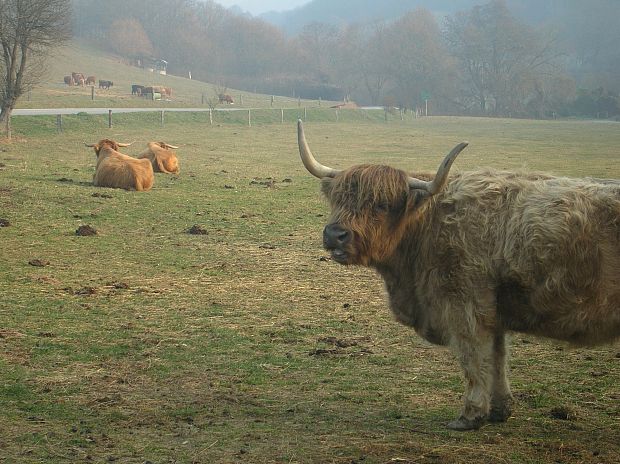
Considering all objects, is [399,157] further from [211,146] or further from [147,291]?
[147,291]

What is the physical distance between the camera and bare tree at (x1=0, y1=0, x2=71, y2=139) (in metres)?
33.3

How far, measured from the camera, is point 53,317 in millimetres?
8195

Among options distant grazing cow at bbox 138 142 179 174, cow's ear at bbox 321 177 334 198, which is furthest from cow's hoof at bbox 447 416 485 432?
distant grazing cow at bbox 138 142 179 174

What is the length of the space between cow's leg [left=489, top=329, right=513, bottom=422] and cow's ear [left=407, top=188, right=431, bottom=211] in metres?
1.05

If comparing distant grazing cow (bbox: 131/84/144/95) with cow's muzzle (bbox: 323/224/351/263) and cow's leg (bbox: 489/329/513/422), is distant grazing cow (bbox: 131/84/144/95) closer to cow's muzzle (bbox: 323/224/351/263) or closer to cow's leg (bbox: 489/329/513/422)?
cow's muzzle (bbox: 323/224/351/263)

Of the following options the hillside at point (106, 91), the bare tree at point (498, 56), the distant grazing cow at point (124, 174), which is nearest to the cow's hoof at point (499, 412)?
the distant grazing cow at point (124, 174)

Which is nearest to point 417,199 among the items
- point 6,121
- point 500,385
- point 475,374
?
point 475,374

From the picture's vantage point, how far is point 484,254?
5.52 metres

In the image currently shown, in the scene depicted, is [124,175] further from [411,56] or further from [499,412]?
[411,56]

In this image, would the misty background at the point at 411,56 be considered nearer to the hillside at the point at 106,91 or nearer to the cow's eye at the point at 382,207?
the hillside at the point at 106,91

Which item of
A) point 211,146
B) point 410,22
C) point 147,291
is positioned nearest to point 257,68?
point 410,22

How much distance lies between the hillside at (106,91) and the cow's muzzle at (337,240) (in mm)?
44792

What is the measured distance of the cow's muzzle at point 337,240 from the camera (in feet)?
19.1

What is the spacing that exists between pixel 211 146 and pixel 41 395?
28995 millimetres
